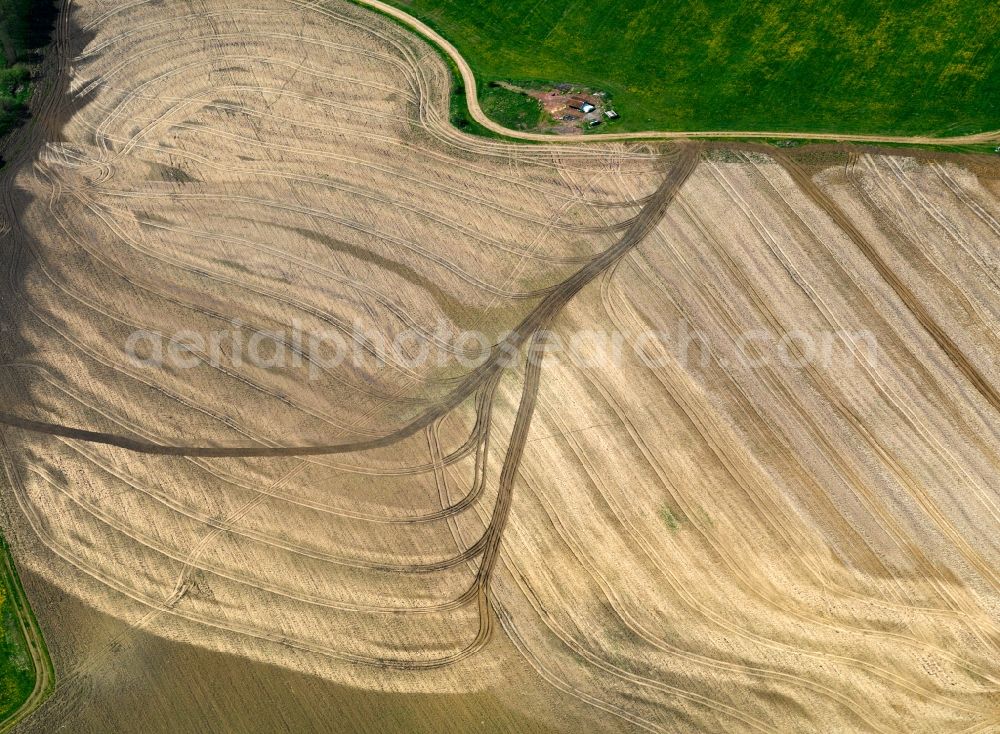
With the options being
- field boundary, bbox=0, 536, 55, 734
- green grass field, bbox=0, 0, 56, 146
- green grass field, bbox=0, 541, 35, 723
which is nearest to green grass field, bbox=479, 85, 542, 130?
green grass field, bbox=0, 0, 56, 146

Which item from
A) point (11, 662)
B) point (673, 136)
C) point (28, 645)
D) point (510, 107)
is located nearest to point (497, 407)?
point (510, 107)

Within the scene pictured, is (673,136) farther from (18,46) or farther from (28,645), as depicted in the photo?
(28,645)

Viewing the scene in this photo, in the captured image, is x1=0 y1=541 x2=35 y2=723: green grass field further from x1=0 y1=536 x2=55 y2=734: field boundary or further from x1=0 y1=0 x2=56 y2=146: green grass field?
x1=0 y1=0 x2=56 y2=146: green grass field

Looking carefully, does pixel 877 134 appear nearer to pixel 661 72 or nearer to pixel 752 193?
pixel 752 193

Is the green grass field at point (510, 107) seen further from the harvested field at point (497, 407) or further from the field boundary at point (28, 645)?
the field boundary at point (28, 645)

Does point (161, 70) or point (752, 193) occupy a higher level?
point (752, 193)

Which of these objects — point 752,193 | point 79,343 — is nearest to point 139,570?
point 79,343
